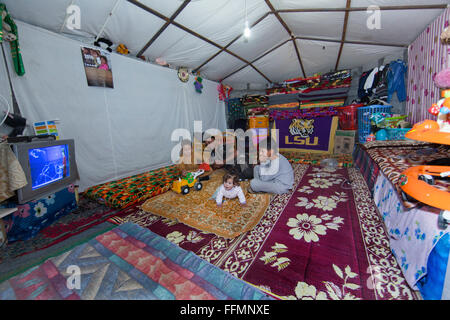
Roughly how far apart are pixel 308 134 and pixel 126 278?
5.80 m

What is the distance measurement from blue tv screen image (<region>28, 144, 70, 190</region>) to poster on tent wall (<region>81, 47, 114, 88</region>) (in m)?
1.69

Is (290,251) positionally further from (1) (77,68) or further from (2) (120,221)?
(1) (77,68)

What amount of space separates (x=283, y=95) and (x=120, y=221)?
5913mm

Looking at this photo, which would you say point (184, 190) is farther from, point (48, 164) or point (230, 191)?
point (48, 164)

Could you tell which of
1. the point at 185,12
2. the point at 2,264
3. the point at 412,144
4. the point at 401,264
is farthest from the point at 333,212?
the point at 185,12

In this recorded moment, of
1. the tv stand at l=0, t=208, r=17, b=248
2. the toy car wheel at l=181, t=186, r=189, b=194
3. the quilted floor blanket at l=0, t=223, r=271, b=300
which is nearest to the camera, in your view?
the quilted floor blanket at l=0, t=223, r=271, b=300

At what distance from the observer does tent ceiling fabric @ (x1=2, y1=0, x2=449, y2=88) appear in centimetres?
270

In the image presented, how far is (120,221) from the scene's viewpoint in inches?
90.5

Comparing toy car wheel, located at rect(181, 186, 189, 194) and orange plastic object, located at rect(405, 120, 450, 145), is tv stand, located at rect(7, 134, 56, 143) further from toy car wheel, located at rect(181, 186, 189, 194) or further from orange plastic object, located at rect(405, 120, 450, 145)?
orange plastic object, located at rect(405, 120, 450, 145)

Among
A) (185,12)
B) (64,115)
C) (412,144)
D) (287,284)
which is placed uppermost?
(185,12)

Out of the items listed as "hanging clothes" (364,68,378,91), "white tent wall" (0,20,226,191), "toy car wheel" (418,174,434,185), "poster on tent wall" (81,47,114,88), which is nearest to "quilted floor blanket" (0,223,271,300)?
"toy car wheel" (418,174,434,185)

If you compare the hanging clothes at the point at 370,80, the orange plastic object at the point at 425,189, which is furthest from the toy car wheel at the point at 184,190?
the hanging clothes at the point at 370,80

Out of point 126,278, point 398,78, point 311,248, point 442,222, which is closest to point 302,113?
point 398,78

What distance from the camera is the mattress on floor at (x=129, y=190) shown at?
271cm
